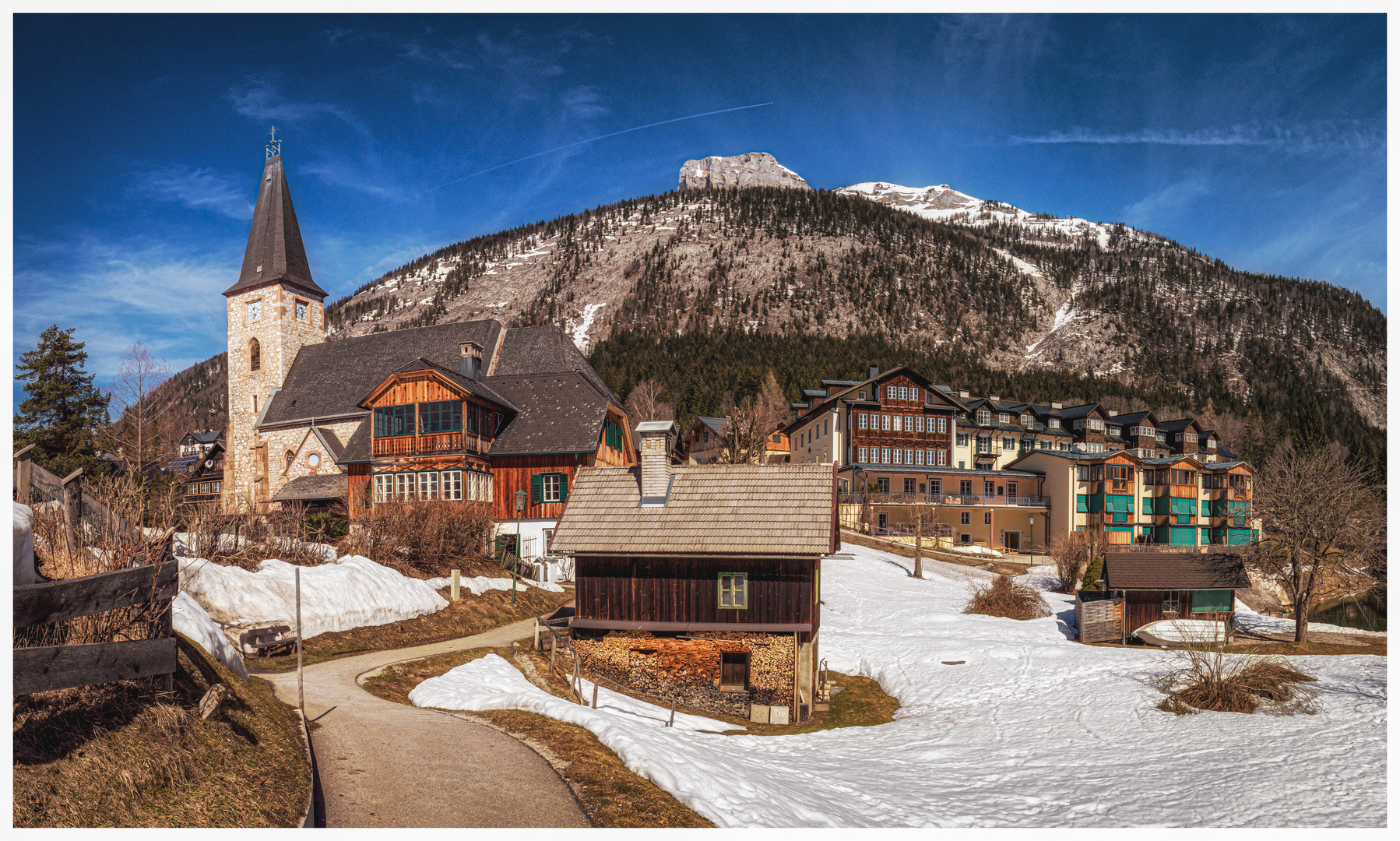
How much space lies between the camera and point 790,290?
189750mm

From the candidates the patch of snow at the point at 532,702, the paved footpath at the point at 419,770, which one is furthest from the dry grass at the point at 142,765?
the patch of snow at the point at 532,702

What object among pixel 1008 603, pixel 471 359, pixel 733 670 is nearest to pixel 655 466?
pixel 733 670

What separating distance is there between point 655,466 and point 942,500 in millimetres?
43655

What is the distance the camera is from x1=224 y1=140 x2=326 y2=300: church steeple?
57375 mm

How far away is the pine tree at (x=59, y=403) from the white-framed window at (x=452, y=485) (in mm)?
18562

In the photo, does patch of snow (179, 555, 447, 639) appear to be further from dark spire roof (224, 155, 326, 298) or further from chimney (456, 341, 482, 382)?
dark spire roof (224, 155, 326, 298)

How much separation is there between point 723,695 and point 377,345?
132 feet

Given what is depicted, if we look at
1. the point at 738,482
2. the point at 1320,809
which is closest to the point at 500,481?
the point at 738,482

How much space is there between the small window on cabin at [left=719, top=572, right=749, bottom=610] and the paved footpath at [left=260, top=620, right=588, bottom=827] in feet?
28.6

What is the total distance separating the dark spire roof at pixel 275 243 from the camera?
188 ft

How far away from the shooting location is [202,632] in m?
13.1

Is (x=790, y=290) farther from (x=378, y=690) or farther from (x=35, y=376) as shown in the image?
(x=378, y=690)

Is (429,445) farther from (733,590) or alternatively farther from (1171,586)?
(1171,586)

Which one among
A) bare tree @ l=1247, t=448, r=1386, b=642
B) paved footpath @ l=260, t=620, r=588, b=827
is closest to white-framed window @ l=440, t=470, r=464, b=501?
paved footpath @ l=260, t=620, r=588, b=827
